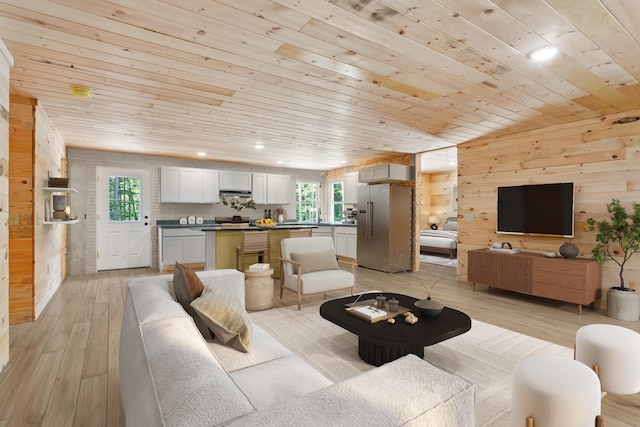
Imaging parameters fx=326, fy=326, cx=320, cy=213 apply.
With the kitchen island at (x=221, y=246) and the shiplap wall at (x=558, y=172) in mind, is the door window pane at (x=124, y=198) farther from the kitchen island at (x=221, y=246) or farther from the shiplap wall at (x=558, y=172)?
the shiplap wall at (x=558, y=172)

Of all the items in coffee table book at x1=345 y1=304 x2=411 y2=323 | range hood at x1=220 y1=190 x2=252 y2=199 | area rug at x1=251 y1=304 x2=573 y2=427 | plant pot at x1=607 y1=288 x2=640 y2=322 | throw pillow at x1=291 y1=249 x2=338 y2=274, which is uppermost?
range hood at x1=220 y1=190 x2=252 y2=199

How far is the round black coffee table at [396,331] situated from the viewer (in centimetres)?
221

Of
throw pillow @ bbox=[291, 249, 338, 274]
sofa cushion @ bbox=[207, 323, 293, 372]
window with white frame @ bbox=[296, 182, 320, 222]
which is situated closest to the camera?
sofa cushion @ bbox=[207, 323, 293, 372]

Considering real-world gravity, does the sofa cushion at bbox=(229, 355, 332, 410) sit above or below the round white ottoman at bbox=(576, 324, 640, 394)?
above

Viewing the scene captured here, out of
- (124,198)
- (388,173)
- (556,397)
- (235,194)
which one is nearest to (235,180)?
(235,194)

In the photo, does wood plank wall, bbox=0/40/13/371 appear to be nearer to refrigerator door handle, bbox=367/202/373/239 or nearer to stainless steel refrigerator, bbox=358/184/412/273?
stainless steel refrigerator, bbox=358/184/412/273

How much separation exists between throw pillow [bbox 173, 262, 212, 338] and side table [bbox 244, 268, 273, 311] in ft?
6.39

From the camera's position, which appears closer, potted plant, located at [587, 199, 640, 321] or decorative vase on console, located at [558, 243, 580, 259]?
potted plant, located at [587, 199, 640, 321]

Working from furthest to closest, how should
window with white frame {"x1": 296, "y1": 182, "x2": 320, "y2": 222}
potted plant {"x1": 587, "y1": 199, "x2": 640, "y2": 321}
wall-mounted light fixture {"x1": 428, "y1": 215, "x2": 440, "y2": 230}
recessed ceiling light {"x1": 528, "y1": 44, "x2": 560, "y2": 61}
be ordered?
wall-mounted light fixture {"x1": 428, "y1": 215, "x2": 440, "y2": 230}
window with white frame {"x1": 296, "y1": 182, "x2": 320, "y2": 222}
potted plant {"x1": 587, "y1": 199, "x2": 640, "y2": 321}
recessed ceiling light {"x1": 528, "y1": 44, "x2": 560, "y2": 61}

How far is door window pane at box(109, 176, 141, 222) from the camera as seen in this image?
653cm

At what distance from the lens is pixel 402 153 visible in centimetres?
661

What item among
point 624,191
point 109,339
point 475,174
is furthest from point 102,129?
point 624,191

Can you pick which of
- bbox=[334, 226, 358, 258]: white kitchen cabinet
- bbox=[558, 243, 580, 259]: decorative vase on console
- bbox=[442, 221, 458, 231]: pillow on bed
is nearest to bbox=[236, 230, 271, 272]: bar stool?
bbox=[334, 226, 358, 258]: white kitchen cabinet

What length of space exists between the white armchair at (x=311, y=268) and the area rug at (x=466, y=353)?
1.34 ft
